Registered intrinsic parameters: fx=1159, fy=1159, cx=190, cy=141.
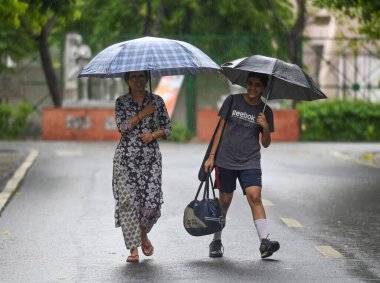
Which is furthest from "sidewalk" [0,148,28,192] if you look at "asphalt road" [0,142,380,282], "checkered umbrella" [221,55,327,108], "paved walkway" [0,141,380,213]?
Answer: "checkered umbrella" [221,55,327,108]

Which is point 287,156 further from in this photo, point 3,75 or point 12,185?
point 3,75

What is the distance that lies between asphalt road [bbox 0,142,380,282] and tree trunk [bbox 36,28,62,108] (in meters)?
9.80

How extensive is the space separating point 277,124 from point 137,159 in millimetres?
19645

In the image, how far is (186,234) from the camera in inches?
443

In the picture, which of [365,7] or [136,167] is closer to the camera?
[136,167]

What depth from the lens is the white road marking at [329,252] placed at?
9.91 m

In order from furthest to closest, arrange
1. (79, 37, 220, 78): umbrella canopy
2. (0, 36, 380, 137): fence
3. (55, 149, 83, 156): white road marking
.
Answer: (0, 36, 380, 137): fence < (55, 149, 83, 156): white road marking < (79, 37, 220, 78): umbrella canopy

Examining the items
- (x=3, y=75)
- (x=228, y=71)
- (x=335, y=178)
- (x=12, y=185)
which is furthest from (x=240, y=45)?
(x=228, y=71)

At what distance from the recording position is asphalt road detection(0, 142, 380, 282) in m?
8.98

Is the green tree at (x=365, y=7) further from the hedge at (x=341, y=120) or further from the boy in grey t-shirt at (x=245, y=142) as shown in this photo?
the boy in grey t-shirt at (x=245, y=142)

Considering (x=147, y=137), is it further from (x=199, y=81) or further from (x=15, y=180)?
(x=199, y=81)

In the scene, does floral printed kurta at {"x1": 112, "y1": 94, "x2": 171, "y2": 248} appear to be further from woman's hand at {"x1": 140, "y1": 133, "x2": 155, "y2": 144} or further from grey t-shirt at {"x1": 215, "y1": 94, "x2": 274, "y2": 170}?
grey t-shirt at {"x1": 215, "y1": 94, "x2": 274, "y2": 170}

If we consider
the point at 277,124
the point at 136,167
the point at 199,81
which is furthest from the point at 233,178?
the point at 199,81

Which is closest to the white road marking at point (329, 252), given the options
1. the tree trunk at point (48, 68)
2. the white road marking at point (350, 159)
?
the white road marking at point (350, 159)
